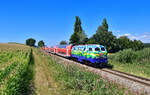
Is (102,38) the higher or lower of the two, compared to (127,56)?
higher

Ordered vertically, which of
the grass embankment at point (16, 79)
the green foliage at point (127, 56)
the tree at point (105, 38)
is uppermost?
the tree at point (105, 38)

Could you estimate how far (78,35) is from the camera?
185ft

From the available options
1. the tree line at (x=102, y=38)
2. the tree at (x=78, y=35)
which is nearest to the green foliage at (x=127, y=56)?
the tree line at (x=102, y=38)

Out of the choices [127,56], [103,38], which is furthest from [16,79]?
[103,38]

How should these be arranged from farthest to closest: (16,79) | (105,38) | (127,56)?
(105,38), (127,56), (16,79)

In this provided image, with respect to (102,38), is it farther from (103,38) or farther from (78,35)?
(78,35)

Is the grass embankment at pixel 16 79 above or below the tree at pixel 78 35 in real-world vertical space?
below

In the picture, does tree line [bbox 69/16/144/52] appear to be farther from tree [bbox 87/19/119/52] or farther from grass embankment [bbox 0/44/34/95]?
grass embankment [bbox 0/44/34/95]

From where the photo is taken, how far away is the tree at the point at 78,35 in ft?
183

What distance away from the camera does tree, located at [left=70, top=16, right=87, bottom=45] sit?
183ft

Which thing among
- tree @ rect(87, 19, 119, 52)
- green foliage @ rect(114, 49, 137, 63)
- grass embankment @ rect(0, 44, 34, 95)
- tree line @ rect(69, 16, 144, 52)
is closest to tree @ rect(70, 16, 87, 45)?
tree line @ rect(69, 16, 144, 52)

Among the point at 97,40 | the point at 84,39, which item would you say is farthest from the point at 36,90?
the point at 84,39

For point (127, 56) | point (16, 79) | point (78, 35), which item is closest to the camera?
point (16, 79)

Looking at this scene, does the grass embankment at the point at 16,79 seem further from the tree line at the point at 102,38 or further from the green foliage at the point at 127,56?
the tree line at the point at 102,38
